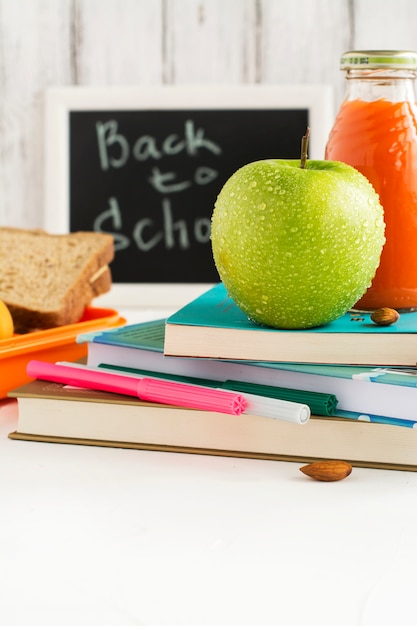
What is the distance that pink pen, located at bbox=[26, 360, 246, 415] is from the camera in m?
0.65

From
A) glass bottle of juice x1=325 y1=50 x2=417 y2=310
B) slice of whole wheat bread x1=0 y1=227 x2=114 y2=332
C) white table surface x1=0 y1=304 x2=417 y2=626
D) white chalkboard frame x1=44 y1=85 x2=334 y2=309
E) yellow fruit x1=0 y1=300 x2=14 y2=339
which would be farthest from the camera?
white chalkboard frame x1=44 y1=85 x2=334 y2=309

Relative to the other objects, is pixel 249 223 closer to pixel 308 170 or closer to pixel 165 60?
pixel 308 170

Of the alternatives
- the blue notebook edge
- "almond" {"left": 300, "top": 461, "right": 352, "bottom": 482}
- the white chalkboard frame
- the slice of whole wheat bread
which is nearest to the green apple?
the blue notebook edge

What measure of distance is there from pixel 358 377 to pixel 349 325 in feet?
0.20

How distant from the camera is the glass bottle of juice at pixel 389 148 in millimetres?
739

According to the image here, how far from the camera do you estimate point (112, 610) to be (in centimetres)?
44

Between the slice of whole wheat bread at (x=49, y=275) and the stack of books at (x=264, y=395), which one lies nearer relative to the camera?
the stack of books at (x=264, y=395)

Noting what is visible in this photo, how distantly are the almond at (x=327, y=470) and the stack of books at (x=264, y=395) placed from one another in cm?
3

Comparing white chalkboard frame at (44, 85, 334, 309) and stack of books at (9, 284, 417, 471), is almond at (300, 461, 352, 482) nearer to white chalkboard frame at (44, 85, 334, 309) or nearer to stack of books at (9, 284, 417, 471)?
stack of books at (9, 284, 417, 471)

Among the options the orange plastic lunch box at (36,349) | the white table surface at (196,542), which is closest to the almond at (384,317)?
the white table surface at (196,542)

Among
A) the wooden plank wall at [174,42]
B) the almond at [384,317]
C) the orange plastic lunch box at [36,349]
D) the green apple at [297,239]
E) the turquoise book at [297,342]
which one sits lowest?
the orange plastic lunch box at [36,349]

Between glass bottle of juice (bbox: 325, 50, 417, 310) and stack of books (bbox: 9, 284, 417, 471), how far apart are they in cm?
4

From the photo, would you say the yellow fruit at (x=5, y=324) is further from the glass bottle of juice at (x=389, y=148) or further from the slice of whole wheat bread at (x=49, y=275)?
the glass bottle of juice at (x=389, y=148)

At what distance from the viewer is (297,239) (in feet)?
2.09
